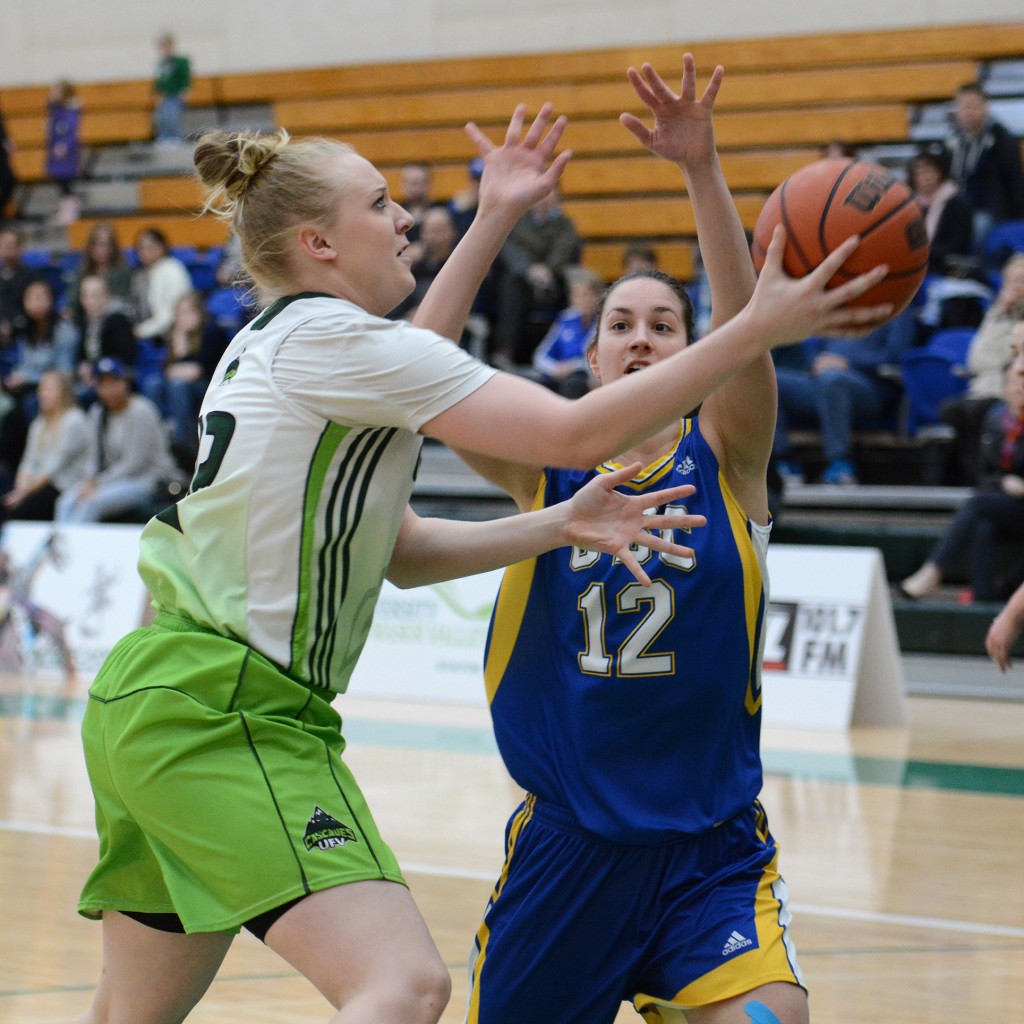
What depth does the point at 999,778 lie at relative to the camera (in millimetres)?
6781

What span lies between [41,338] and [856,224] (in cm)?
1250

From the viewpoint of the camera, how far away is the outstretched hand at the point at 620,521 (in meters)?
2.42

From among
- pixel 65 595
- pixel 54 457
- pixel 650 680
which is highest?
pixel 650 680

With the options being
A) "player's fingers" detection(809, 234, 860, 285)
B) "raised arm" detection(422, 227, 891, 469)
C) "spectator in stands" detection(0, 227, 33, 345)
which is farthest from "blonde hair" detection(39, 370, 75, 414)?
"player's fingers" detection(809, 234, 860, 285)

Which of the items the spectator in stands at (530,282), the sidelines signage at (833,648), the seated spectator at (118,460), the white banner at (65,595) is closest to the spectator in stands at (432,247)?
the spectator in stands at (530,282)

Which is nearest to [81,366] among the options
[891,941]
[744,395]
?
[891,941]

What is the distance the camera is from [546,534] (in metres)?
2.55

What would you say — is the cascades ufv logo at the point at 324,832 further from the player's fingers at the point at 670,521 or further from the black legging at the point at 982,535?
the black legging at the point at 982,535

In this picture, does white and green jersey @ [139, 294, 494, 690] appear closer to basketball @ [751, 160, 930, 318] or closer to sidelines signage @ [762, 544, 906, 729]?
basketball @ [751, 160, 930, 318]

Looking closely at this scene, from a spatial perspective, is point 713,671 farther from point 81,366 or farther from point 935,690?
point 81,366

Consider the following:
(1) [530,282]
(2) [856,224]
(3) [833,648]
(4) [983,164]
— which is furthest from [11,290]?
(2) [856,224]

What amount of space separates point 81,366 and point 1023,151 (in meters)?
7.62

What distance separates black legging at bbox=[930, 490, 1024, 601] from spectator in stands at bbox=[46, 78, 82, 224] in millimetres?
10755

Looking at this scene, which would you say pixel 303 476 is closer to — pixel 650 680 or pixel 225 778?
pixel 225 778
